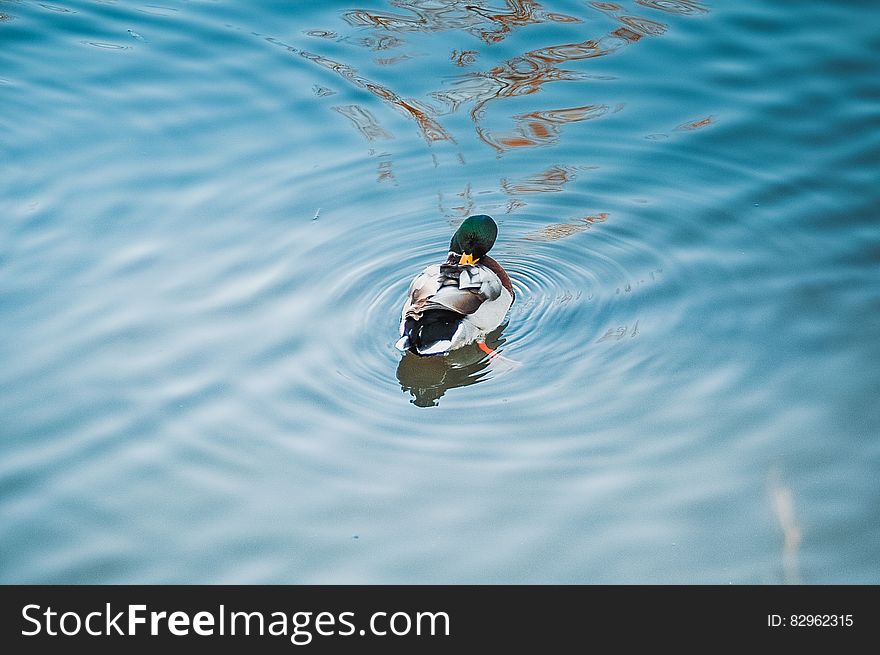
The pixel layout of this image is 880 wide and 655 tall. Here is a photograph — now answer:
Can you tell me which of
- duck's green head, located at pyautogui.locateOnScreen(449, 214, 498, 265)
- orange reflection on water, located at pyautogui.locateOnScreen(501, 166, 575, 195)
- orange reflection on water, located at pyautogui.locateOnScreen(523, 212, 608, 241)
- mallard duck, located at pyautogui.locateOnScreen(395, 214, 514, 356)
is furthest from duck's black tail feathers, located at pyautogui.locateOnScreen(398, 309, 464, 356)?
orange reflection on water, located at pyautogui.locateOnScreen(501, 166, 575, 195)

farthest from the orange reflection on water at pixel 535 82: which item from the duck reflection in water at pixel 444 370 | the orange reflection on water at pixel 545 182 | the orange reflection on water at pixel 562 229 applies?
the duck reflection in water at pixel 444 370

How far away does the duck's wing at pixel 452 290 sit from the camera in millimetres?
5770

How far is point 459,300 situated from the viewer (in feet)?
19.1

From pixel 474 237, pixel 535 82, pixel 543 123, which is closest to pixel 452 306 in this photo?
pixel 474 237

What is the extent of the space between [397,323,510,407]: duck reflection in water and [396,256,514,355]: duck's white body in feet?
0.29

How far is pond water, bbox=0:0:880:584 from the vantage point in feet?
15.4

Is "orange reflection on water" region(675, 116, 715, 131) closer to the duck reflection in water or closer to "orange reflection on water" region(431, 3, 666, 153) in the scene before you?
"orange reflection on water" region(431, 3, 666, 153)

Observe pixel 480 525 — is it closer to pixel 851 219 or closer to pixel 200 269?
pixel 200 269

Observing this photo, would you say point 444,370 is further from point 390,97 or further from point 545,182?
point 390,97

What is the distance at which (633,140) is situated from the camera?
7.57m

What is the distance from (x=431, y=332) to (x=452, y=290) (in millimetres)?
295

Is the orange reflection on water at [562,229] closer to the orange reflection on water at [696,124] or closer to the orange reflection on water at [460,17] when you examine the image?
the orange reflection on water at [696,124]

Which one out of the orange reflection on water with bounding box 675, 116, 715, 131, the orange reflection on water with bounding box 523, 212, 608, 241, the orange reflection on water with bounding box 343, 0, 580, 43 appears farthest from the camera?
the orange reflection on water with bounding box 343, 0, 580, 43

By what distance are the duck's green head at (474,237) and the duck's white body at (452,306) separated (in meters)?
0.11
